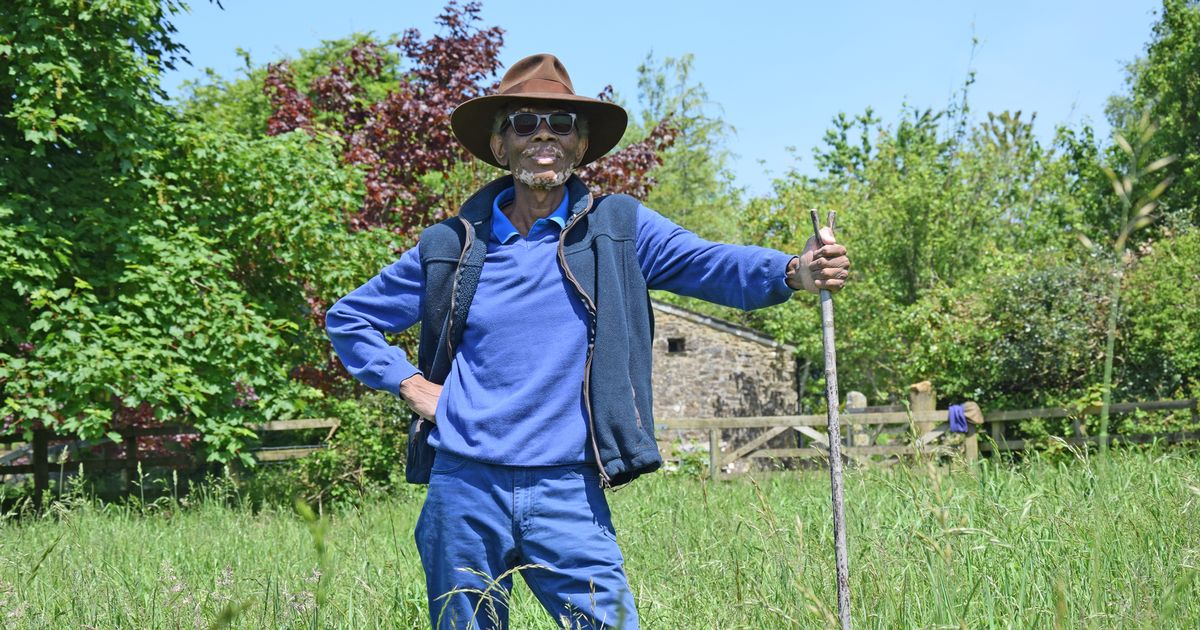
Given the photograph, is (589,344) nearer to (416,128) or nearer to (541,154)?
(541,154)

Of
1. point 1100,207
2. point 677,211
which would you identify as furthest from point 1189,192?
point 677,211

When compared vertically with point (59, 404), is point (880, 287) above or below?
above

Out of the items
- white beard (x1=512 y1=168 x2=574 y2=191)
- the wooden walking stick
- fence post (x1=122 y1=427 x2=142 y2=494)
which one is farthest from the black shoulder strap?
fence post (x1=122 y1=427 x2=142 y2=494)

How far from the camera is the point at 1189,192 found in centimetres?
2580

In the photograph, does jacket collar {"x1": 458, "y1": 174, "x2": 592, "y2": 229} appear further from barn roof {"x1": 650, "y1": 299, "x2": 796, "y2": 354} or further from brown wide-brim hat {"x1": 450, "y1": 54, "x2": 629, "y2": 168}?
barn roof {"x1": 650, "y1": 299, "x2": 796, "y2": 354}

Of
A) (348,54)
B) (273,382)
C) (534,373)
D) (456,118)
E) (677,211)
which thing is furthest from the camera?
(677,211)

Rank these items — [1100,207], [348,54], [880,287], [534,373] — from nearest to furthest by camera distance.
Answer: [534,373] < [348,54] < [880,287] < [1100,207]

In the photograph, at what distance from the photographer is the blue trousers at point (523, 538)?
2.83 m

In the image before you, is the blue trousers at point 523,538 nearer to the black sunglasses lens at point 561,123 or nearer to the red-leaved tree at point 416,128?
the black sunglasses lens at point 561,123

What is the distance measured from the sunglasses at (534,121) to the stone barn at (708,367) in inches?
868

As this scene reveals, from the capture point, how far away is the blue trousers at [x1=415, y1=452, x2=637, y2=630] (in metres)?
2.83

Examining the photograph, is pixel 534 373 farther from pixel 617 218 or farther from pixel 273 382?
pixel 273 382

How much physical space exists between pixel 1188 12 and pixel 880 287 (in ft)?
35.6

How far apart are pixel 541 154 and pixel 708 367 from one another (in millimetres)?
22658
